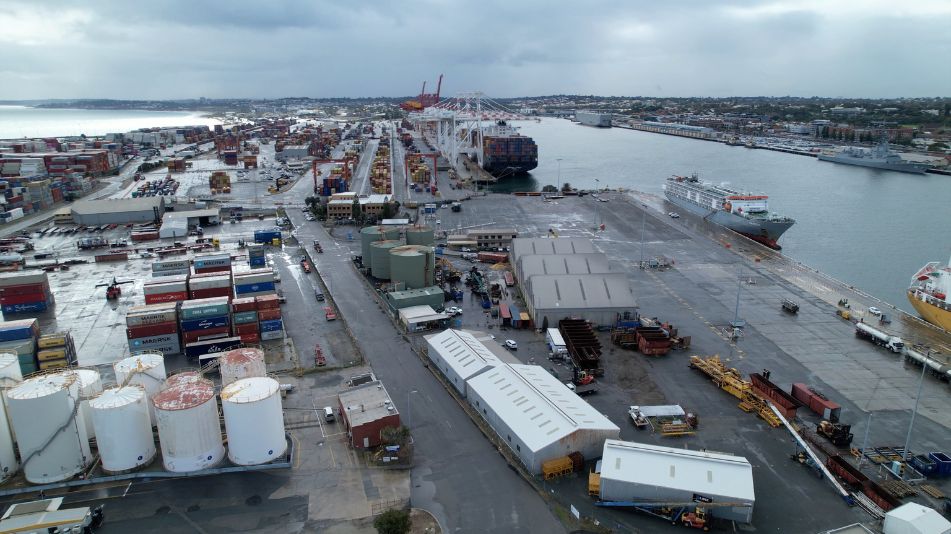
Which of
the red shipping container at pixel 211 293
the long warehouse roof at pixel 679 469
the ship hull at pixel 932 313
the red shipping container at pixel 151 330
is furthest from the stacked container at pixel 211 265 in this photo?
the ship hull at pixel 932 313

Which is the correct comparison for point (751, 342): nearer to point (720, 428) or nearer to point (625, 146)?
point (720, 428)

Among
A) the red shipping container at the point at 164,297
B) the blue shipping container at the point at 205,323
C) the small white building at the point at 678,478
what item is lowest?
the small white building at the point at 678,478

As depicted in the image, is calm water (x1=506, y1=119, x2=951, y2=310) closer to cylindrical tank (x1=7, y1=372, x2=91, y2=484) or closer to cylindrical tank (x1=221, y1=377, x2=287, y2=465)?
cylindrical tank (x1=221, y1=377, x2=287, y2=465)

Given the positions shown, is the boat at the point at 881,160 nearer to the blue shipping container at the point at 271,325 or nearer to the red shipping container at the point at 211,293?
the blue shipping container at the point at 271,325

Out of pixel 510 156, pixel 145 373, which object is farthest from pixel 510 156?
pixel 145 373

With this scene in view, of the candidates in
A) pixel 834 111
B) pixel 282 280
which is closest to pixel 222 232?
pixel 282 280

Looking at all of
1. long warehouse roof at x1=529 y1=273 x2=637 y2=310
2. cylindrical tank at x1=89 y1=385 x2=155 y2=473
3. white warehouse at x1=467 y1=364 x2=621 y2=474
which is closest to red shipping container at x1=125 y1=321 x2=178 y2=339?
cylindrical tank at x1=89 y1=385 x2=155 y2=473

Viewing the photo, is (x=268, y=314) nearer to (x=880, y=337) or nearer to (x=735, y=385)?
(x=735, y=385)
